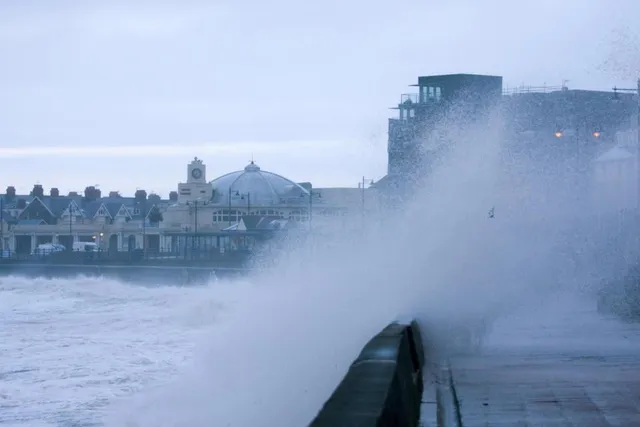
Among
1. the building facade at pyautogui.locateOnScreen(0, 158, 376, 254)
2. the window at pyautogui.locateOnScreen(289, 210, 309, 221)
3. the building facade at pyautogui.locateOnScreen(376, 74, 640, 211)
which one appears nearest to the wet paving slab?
the building facade at pyautogui.locateOnScreen(376, 74, 640, 211)

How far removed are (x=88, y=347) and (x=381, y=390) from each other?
27.8 meters

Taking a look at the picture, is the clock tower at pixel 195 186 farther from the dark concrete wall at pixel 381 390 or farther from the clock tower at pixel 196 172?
the dark concrete wall at pixel 381 390

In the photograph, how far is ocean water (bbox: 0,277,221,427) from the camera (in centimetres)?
2169

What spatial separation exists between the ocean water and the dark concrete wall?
9.51m

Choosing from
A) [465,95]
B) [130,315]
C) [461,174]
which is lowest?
[130,315]

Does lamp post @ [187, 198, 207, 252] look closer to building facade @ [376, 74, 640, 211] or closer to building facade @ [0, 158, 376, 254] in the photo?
building facade @ [0, 158, 376, 254]

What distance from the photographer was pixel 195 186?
114688 millimetres

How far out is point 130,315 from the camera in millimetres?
51438

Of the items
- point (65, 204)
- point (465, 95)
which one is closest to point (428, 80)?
point (465, 95)

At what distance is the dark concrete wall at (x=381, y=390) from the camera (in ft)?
20.6

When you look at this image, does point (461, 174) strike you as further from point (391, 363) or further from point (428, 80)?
point (428, 80)

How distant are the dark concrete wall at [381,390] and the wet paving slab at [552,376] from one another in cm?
54

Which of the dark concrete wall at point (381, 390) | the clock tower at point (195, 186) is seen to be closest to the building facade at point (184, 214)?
the clock tower at point (195, 186)

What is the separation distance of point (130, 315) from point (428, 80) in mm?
42015
